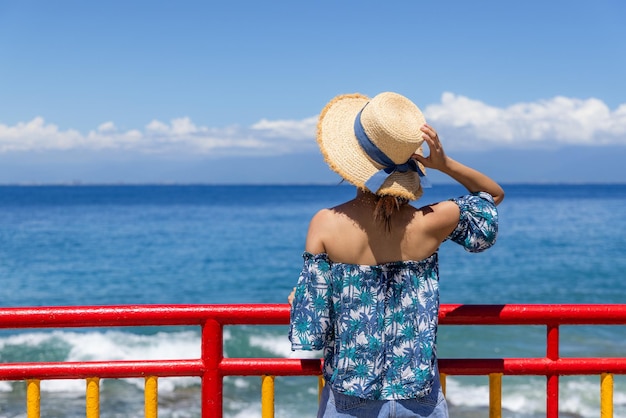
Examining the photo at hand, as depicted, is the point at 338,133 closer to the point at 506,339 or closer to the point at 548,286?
the point at 506,339

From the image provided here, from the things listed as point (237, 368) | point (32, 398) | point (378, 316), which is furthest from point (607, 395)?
point (32, 398)

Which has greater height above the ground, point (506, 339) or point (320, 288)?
point (320, 288)

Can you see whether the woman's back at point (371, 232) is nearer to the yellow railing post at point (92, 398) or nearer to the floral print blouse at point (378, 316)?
the floral print blouse at point (378, 316)

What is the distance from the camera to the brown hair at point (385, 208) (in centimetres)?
193

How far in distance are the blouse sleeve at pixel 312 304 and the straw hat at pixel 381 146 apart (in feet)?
0.88

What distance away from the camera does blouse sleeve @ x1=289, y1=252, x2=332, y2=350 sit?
1951 millimetres

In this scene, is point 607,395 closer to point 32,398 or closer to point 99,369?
point 99,369

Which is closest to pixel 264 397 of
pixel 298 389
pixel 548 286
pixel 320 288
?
pixel 320 288

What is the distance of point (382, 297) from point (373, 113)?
540 mm

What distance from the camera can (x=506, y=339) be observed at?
1286 cm

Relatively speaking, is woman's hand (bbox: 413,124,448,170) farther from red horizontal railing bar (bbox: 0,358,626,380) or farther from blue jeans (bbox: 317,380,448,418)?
red horizontal railing bar (bbox: 0,358,626,380)

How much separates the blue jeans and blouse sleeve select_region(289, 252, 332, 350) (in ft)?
0.69

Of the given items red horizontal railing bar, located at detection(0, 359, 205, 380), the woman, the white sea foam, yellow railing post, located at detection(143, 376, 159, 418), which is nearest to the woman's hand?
the woman

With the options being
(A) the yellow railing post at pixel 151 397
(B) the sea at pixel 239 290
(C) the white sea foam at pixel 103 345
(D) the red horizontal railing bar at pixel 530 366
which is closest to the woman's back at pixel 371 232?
(D) the red horizontal railing bar at pixel 530 366
